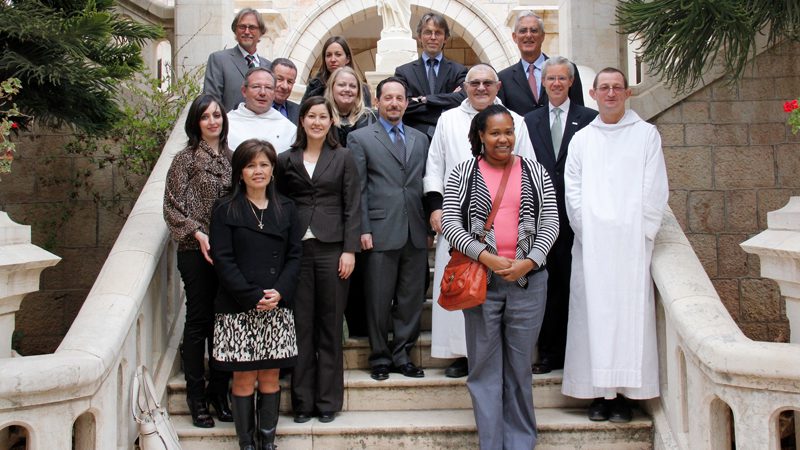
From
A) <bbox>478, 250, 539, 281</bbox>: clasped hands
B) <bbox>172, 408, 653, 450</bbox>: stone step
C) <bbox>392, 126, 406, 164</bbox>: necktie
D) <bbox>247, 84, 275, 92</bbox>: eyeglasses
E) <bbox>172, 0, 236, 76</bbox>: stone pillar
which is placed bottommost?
<bbox>172, 408, 653, 450</bbox>: stone step

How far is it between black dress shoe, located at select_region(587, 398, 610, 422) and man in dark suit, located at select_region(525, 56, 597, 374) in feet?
1.52

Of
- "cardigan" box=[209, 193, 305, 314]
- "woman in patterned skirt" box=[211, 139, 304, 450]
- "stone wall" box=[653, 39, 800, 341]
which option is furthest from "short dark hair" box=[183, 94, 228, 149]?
"stone wall" box=[653, 39, 800, 341]

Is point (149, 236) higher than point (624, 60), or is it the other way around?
point (624, 60)

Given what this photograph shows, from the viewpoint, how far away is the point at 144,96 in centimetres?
697

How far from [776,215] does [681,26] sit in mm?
1992

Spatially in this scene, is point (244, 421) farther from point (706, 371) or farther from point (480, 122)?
point (706, 371)

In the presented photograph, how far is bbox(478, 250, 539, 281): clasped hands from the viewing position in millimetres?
4285

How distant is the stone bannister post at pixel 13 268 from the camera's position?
4102 mm

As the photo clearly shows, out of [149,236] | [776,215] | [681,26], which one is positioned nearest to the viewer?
[776,215]

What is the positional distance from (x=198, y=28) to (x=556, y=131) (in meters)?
3.88

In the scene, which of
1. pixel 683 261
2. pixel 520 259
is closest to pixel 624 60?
pixel 683 261

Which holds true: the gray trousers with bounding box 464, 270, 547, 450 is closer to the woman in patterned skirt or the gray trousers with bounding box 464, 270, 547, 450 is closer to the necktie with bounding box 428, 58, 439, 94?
the woman in patterned skirt

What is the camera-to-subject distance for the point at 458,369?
521cm

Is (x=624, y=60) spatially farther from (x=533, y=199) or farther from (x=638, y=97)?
(x=533, y=199)
